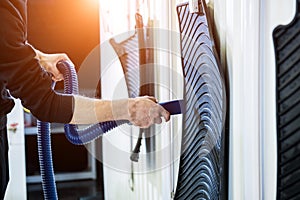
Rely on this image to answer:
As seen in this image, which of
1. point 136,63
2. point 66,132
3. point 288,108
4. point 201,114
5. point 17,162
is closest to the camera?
point 288,108

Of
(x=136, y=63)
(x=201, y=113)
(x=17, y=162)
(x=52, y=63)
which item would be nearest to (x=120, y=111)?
(x=201, y=113)

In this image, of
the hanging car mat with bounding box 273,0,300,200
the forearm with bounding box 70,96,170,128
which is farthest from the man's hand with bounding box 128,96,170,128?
the hanging car mat with bounding box 273,0,300,200

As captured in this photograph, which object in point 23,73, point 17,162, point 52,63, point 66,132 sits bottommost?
point 17,162

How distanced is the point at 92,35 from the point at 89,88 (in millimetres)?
1066

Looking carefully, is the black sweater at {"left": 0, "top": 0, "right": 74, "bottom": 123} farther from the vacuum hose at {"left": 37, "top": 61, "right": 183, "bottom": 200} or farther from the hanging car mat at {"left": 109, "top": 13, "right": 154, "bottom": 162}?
the hanging car mat at {"left": 109, "top": 13, "right": 154, "bottom": 162}

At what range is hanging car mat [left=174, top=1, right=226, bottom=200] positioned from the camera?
2.61 ft

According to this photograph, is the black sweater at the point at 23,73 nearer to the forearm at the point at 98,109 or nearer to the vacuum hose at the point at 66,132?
the forearm at the point at 98,109

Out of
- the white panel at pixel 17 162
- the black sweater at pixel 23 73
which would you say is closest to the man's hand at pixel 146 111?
the black sweater at pixel 23 73

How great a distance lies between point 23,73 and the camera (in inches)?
37.5

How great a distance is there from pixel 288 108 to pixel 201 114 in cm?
36

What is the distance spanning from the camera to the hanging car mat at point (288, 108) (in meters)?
0.52

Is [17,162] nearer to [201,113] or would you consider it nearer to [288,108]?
[201,113]

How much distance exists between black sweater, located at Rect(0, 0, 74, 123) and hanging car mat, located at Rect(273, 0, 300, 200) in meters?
0.60

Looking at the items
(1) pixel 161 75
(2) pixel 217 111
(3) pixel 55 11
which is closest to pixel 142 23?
(1) pixel 161 75
